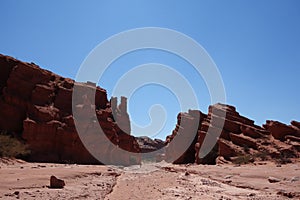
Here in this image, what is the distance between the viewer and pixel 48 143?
3756 centimetres

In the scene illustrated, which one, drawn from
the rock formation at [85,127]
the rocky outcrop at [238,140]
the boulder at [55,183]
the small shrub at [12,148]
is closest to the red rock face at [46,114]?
the rock formation at [85,127]

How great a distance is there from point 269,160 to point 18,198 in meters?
32.3

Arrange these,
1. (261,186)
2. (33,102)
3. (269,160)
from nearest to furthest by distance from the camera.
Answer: (261,186)
(269,160)
(33,102)

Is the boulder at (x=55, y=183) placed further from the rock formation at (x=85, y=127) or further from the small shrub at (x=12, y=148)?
the rock formation at (x=85, y=127)

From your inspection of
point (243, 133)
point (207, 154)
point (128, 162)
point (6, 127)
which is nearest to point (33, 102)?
point (6, 127)

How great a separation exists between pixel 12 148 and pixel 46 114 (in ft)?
26.5

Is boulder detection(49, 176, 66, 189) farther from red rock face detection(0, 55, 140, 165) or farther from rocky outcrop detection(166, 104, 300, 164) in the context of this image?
rocky outcrop detection(166, 104, 300, 164)

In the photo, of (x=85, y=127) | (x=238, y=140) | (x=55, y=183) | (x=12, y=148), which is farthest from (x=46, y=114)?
(x=238, y=140)

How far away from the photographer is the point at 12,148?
31328 millimetres

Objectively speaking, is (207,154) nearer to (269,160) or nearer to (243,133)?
(243,133)

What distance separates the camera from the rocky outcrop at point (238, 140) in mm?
37688

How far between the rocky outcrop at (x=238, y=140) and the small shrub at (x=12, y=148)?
26.2 metres

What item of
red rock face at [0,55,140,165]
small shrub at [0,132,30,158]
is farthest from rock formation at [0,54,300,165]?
small shrub at [0,132,30,158]

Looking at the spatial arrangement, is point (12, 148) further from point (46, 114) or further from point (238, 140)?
point (238, 140)
